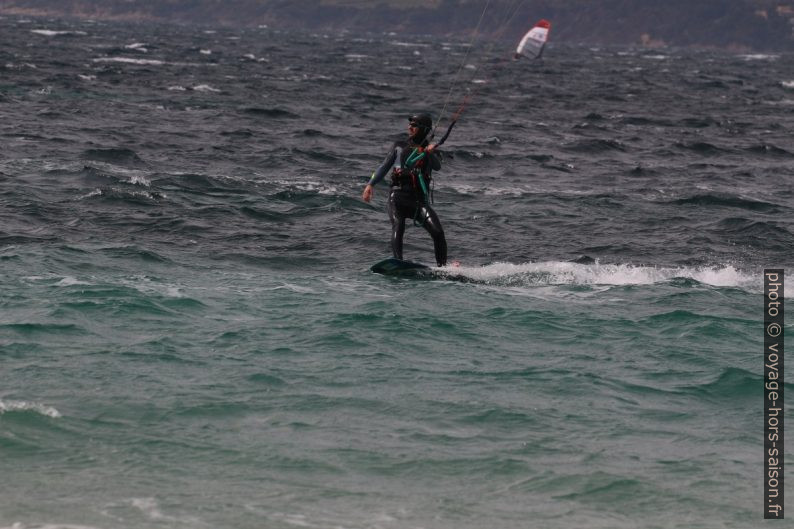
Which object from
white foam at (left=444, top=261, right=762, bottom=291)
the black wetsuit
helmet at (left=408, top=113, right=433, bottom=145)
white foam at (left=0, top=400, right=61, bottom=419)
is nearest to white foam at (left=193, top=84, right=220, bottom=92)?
the black wetsuit

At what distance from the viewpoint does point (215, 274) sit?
15.9 metres

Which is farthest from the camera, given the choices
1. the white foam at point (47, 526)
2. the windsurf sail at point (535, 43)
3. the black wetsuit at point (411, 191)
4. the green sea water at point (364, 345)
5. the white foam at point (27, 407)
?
the windsurf sail at point (535, 43)

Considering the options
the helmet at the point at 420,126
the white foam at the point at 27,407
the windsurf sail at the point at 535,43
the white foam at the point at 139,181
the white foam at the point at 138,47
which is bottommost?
the white foam at the point at 138,47

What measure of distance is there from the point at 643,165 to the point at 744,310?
17347mm

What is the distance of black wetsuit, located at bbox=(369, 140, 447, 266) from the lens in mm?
16109

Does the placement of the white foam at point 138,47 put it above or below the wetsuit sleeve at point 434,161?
below

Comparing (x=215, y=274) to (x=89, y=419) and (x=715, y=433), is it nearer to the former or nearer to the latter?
(x=89, y=419)

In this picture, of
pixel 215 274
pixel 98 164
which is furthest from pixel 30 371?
pixel 98 164

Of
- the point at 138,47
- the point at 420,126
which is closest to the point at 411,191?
the point at 420,126

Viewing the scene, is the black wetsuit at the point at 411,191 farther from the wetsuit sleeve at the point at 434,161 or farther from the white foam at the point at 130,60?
the white foam at the point at 130,60

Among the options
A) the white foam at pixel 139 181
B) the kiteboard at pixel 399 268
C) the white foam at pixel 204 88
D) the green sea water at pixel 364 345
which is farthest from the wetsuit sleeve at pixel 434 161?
the white foam at pixel 204 88

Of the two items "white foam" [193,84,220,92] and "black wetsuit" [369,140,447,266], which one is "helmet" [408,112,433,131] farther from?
"white foam" [193,84,220,92]

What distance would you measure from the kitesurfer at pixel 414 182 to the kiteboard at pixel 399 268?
0.27 m

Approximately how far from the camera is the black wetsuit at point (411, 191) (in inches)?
634
